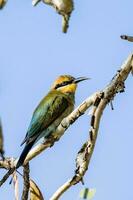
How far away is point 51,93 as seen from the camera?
12.9ft

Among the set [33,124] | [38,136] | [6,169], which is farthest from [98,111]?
[33,124]

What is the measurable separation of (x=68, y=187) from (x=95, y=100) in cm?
22

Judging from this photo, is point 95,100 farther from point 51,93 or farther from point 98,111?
point 51,93

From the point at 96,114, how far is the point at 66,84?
2.82m

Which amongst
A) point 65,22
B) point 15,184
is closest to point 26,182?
point 15,184

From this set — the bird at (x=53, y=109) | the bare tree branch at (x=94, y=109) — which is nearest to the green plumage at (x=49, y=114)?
the bird at (x=53, y=109)

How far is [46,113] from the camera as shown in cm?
335

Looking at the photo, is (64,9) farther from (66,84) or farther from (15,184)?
(66,84)

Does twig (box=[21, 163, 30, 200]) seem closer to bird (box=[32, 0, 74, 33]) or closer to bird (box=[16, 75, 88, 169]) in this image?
bird (box=[32, 0, 74, 33])

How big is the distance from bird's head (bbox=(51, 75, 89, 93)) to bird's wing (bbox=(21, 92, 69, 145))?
0.15 metres

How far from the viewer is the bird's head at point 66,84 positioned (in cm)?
395

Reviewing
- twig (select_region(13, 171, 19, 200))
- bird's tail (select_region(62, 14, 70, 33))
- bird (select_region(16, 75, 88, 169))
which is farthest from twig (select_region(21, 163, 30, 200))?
bird (select_region(16, 75, 88, 169))

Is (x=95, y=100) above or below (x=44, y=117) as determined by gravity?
below

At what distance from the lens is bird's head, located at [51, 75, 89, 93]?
13.0ft
